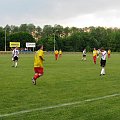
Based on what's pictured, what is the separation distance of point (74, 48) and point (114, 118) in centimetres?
14641

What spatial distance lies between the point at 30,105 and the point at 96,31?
503 ft

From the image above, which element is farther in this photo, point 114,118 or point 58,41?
point 58,41

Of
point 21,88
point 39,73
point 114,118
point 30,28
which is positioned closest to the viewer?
point 114,118

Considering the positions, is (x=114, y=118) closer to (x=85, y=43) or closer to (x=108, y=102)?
Result: (x=108, y=102)

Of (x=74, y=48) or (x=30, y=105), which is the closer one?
(x=30, y=105)

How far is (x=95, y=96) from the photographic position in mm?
12070

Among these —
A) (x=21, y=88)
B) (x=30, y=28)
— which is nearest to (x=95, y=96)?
(x=21, y=88)

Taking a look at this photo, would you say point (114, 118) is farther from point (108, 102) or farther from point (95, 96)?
point (95, 96)

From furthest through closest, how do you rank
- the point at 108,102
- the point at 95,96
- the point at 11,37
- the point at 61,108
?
the point at 11,37 < the point at 95,96 < the point at 108,102 < the point at 61,108

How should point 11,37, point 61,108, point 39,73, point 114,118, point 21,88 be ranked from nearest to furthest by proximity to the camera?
point 114,118 → point 61,108 → point 21,88 → point 39,73 → point 11,37

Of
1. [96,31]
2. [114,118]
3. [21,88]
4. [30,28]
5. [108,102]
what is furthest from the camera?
[30,28]

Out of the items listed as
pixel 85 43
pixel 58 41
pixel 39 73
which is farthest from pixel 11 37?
pixel 39 73

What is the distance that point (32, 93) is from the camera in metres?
12.8

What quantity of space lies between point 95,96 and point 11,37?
14007cm
